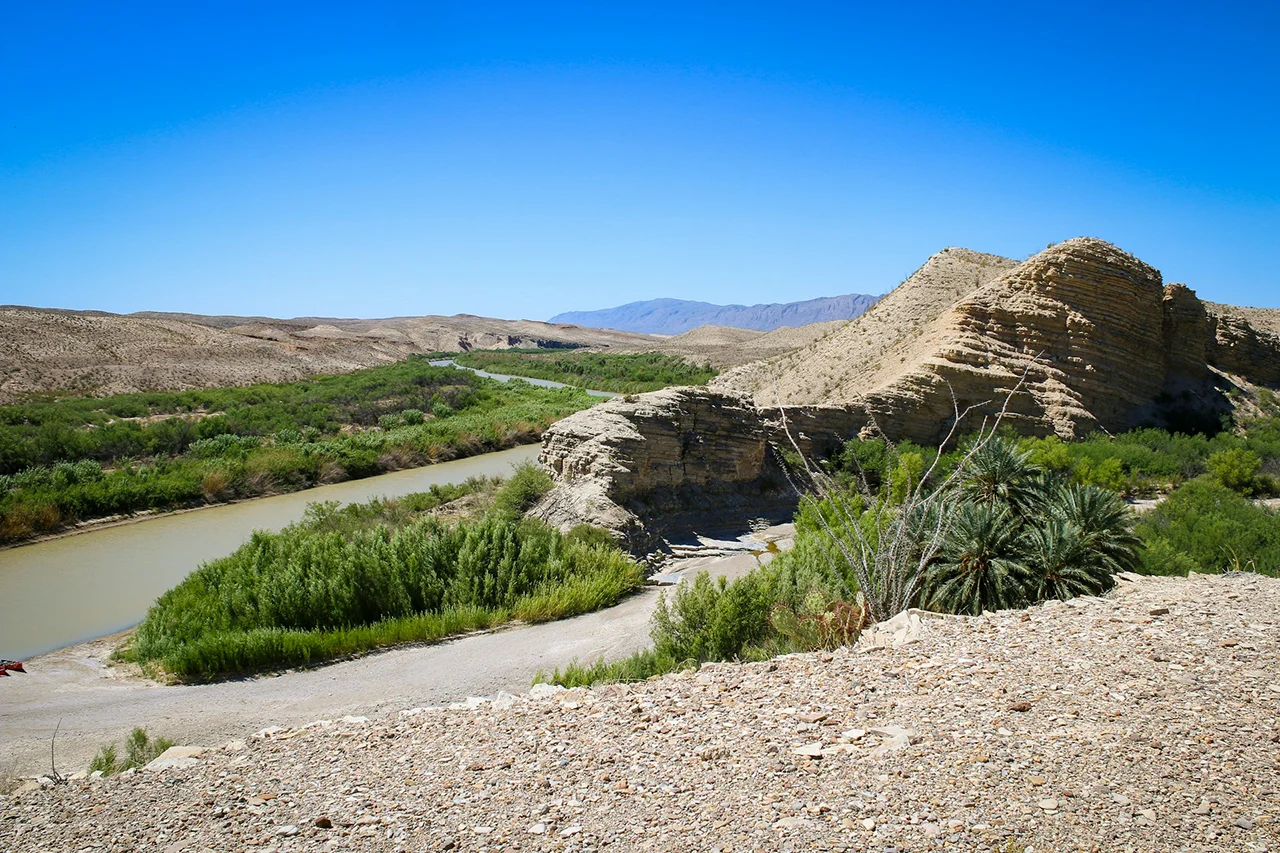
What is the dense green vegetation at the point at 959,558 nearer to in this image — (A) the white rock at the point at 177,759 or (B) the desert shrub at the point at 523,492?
(A) the white rock at the point at 177,759

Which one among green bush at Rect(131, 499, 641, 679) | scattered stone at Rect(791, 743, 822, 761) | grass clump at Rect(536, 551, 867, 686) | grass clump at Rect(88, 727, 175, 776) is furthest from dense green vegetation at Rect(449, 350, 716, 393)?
scattered stone at Rect(791, 743, 822, 761)

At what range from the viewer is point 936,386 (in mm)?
21266

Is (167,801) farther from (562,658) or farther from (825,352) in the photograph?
(825,352)

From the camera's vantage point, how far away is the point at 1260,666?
5.30 metres

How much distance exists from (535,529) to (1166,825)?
445 inches

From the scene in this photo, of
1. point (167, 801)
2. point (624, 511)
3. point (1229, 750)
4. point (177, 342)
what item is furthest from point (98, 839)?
point (177, 342)

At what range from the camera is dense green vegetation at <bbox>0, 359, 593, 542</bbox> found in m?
21.5

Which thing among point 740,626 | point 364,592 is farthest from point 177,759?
point 364,592

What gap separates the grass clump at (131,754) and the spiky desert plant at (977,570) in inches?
312

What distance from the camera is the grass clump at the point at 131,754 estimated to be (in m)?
6.42

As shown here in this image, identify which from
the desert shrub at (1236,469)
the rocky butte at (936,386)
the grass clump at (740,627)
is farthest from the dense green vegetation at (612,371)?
the grass clump at (740,627)

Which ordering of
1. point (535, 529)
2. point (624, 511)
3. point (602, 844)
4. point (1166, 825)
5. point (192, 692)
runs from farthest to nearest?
point (624, 511)
point (535, 529)
point (192, 692)
point (602, 844)
point (1166, 825)

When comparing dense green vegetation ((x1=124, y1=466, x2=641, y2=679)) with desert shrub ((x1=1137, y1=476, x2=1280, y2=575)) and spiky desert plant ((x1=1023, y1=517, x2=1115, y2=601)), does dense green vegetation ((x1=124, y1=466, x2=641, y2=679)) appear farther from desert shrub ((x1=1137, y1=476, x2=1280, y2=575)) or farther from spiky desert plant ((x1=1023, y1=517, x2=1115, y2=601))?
desert shrub ((x1=1137, y1=476, x2=1280, y2=575))

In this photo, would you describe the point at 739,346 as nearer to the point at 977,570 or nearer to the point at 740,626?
the point at 977,570
